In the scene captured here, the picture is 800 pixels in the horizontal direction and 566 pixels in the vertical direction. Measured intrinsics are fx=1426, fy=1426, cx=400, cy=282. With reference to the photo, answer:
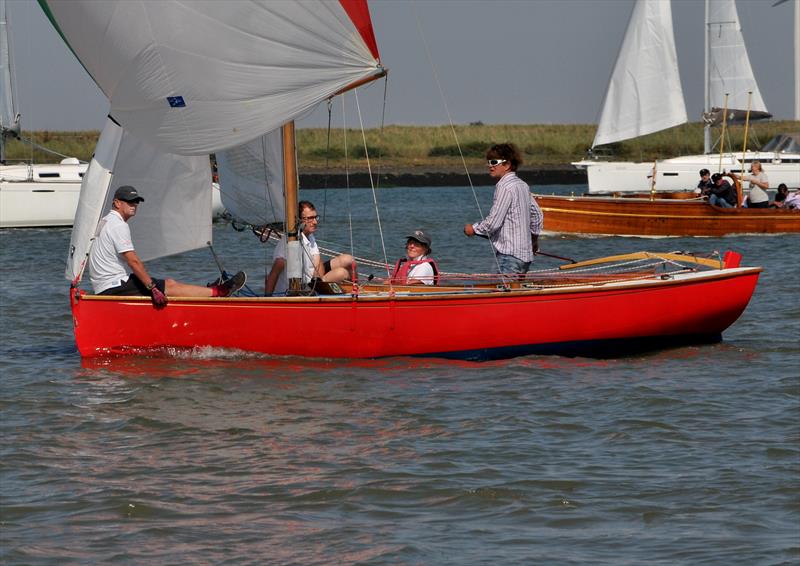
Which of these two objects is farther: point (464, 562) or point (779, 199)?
point (779, 199)

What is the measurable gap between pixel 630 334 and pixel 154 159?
4.73 meters

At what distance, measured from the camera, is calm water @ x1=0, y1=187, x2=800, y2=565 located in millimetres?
7492

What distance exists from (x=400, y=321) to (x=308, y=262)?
1.13 metres

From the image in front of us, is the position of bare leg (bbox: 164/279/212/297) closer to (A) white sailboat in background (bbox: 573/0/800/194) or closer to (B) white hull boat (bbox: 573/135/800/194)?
(B) white hull boat (bbox: 573/135/800/194)

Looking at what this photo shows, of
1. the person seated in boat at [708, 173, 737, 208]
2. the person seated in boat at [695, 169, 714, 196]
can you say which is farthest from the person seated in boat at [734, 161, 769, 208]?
the person seated in boat at [695, 169, 714, 196]

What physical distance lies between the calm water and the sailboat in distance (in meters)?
0.27

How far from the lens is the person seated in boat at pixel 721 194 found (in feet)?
94.8

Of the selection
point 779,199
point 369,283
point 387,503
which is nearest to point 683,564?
point 387,503

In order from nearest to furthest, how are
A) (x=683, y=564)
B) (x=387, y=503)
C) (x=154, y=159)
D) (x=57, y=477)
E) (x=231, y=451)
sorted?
(x=683, y=564) < (x=387, y=503) < (x=57, y=477) < (x=231, y=451) < (x=154, y=159)

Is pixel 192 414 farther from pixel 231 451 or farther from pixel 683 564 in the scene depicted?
pixel 683 564

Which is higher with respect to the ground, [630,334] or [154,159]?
[154,159]

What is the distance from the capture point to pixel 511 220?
12789 millimetres

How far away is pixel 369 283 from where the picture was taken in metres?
14.0

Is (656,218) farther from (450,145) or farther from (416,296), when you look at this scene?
(450,145)
